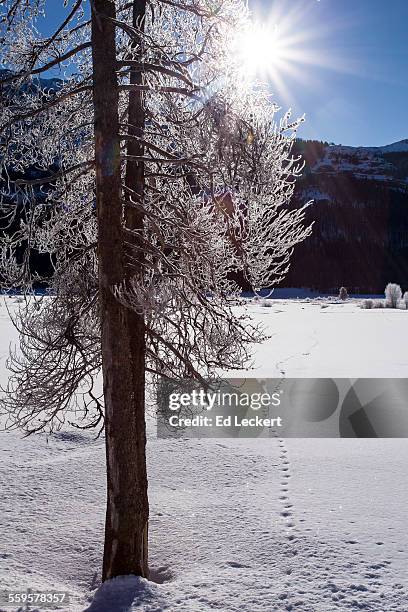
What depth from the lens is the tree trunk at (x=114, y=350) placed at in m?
4.13

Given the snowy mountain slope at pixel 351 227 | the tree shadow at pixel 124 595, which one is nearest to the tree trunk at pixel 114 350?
the tree shadow at pixel 124 595

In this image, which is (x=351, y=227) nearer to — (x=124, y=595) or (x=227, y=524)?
(x=227, y=524)

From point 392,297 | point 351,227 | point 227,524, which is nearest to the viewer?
point 227,524

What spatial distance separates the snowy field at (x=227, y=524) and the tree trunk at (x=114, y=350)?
34cm

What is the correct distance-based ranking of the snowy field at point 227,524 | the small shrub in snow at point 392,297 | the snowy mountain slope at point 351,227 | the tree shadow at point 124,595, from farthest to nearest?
1. the snowy mountain slope at point 351,227
2. the small shrub in snow at point 392,297
3. the snowy field at point 227,524
4. the tree shadow at point 124,595

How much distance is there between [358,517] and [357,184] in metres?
147

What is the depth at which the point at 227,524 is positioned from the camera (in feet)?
18.7

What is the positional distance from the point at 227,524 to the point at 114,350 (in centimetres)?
259

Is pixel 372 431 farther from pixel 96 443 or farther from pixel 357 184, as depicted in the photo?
pixel 357 184

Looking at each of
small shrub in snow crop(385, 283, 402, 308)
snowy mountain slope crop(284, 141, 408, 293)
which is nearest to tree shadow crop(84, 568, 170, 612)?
small shrub in snow crop(385, 283, 402, 308)

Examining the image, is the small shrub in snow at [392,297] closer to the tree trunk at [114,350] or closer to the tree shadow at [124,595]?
the tree trunk at [114,350]

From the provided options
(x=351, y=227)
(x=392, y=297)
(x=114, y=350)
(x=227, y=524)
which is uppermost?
(x=351, y=227)

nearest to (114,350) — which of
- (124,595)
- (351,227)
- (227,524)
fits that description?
(124,595)

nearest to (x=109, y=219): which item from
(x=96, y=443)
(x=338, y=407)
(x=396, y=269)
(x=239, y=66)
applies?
(x=239, y=66)
